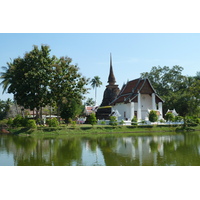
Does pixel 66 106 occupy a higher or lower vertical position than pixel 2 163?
higher

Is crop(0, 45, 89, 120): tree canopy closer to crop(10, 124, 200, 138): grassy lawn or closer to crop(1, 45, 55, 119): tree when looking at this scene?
crop(1, 45, 55, 119): tree

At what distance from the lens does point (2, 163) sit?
11.2 m

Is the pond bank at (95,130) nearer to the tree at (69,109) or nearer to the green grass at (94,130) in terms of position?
the green grass at (94,130)

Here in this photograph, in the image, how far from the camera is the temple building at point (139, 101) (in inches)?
1569

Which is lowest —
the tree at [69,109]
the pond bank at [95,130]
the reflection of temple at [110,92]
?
the pond bank at [95,130]

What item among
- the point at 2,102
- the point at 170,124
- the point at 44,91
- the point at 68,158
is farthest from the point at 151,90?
the point at 2,102

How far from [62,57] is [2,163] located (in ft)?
72.8

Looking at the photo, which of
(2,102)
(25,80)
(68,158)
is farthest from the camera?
(2,102)

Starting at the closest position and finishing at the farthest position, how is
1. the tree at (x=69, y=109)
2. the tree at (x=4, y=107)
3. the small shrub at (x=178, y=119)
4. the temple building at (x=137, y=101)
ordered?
the tree at (x=69, y=109) → the small shrub at (x=178, y=119) → the temple building at (x=137, y=101) → the tree at (x=4, y=107)

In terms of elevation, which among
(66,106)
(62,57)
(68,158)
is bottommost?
(68,158)

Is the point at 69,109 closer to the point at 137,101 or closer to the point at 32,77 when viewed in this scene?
the point at 32,77

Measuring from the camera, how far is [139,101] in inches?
1570

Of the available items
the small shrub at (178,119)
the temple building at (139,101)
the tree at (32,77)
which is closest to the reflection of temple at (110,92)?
the temple building at (139,101)

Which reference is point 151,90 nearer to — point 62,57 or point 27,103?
point 62,57
